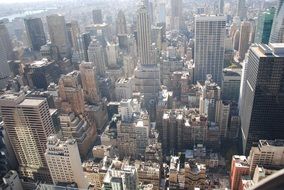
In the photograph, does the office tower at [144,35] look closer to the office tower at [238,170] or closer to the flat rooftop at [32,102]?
the flat rooftop at [32,102]

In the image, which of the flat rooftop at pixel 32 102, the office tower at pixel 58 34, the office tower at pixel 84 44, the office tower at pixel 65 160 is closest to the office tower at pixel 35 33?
the office tower at pixel 58 34

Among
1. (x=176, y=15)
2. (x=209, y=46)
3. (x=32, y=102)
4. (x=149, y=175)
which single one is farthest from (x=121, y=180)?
(x=176, y=15)

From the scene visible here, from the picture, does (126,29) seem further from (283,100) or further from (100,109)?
(283,100)

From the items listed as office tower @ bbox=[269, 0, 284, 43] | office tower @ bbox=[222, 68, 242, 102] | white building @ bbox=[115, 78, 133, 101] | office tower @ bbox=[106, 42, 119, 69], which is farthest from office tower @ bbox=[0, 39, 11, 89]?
office tower @ bbox=[269, 0, 284, 43]

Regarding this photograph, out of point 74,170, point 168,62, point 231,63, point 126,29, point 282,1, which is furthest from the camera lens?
point 126,29

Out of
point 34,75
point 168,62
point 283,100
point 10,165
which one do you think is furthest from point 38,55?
point 283,100

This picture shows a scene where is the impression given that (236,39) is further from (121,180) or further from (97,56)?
(121,180)
